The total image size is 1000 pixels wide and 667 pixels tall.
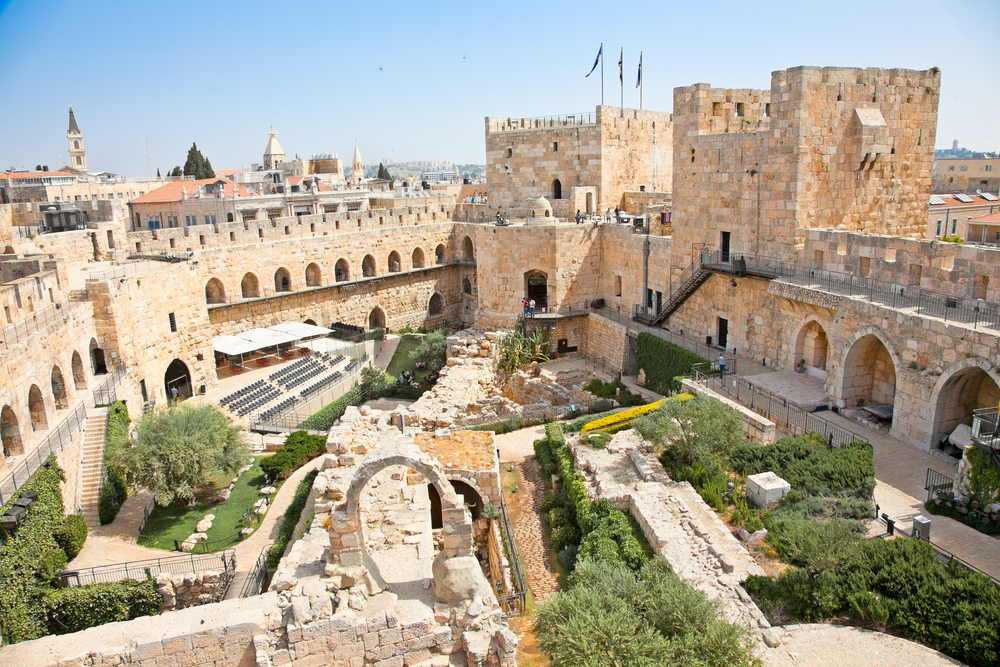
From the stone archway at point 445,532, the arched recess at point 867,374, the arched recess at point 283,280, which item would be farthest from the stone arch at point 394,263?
the stone archway at point 445,532

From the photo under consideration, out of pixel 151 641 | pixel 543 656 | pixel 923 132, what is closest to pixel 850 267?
pixel 923 132

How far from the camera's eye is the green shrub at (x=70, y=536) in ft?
43.6

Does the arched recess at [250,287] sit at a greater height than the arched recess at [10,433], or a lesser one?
A: greater

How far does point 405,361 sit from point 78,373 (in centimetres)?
1212

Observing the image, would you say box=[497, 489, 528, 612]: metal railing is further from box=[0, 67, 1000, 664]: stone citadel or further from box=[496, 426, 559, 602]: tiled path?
Answer: box=[0, 67, 1000, 664]: stone citadel

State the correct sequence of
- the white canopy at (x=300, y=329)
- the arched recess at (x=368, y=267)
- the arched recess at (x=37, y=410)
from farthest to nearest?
the arched recess at (x=368, y=267) → the white canopy at (x=300, y=329) → the arched recess at (x=37, y=410)

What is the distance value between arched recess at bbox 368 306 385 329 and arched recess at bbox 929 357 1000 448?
22.5 metres

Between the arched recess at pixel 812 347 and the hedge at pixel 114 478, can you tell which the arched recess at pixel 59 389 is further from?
the arched recess at pixel 812 347

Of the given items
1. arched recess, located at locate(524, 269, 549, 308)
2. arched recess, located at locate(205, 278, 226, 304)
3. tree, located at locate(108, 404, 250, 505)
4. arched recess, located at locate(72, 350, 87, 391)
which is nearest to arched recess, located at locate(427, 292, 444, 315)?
arched recess, located at locate(524, 269, 549, 308)

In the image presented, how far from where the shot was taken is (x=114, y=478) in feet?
52.4

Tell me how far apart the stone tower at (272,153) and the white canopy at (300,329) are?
38.5 metres

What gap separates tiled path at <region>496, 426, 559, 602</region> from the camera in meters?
12.4

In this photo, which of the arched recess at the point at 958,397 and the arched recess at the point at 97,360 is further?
Answer: the arched recess at the point at 97,360

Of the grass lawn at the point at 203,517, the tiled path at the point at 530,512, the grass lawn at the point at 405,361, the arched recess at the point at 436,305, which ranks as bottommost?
the grass lawn at the point at 203,517
